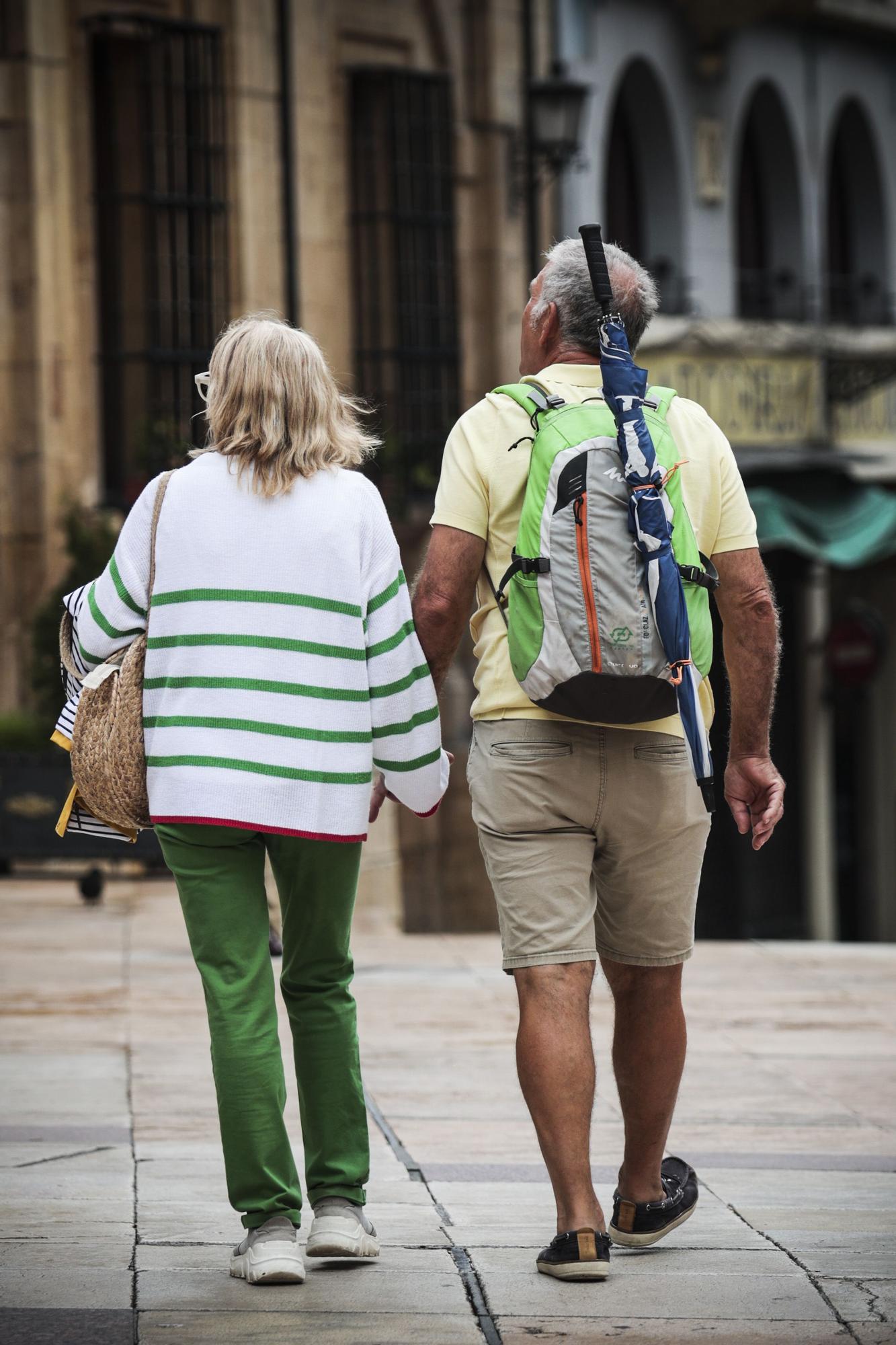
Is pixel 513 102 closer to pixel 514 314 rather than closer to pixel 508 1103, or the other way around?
pixel 514 314

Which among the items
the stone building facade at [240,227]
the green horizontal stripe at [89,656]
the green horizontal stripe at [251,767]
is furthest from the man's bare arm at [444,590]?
the stone building facade at [240,227]

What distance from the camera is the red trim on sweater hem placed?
4.03m

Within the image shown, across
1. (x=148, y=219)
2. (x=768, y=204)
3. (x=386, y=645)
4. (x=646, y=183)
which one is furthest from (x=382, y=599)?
(x=768, y=204)

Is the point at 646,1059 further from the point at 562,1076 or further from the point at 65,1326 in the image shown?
the point at 65,1326

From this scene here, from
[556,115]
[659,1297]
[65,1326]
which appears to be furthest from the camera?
[556,115]

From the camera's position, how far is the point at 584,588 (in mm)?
4043

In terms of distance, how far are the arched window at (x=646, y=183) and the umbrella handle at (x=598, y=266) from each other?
1591 centimetres

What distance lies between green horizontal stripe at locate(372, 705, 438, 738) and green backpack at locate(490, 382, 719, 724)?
20 cm

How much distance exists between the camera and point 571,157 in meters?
17.9

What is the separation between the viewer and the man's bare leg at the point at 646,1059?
172 inches

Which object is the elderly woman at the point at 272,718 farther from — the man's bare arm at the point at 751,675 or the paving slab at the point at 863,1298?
the paving slab at the point at 863,1298

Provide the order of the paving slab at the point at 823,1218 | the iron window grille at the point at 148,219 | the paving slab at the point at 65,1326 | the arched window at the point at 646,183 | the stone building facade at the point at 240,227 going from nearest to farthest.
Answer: the paving slab at the point at 65,1326, the paving slab at the point at 823,1218, the stone building facade at the point at 240,227, the iron window grille at the point at 148,219, the arched window at the point at 646,183

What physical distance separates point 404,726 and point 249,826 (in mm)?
368

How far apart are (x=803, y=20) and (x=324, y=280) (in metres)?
6.69
